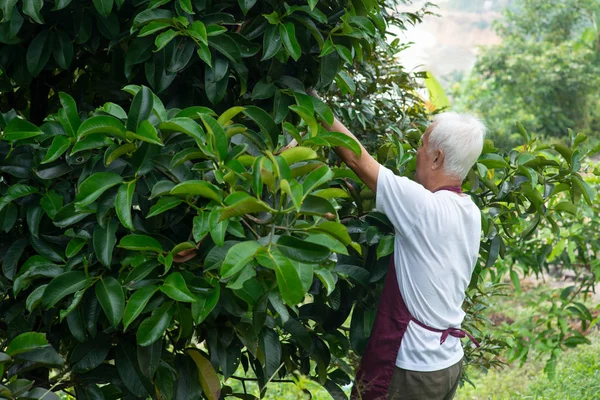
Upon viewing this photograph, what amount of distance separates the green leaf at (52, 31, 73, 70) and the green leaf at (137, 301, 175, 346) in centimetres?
74

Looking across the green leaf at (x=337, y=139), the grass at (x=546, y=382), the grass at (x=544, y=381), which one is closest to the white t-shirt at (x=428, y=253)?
the green leaf at (x=337, y=139)

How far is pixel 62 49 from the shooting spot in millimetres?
1919

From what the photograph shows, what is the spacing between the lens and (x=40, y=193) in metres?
1.74

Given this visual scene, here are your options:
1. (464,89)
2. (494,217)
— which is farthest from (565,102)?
(494,217)

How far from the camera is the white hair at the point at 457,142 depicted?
2035 mm

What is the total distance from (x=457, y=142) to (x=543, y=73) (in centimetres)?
913

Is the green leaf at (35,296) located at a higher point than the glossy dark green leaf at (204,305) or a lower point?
lower

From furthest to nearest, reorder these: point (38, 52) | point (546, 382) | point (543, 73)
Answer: point (543, 73) → point (546, 382) → point (38, 52)

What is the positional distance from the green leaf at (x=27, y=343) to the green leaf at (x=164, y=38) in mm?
661

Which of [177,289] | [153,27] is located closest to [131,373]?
[177,289]

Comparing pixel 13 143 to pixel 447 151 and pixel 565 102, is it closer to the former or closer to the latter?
pixel 447 151

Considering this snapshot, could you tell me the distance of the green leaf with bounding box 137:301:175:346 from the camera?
1.56 metres

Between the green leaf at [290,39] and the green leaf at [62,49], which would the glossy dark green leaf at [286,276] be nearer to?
the green leaf at [290,39]

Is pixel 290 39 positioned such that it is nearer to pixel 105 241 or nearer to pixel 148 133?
pixel 148 133
